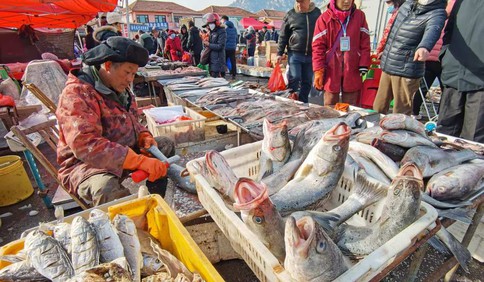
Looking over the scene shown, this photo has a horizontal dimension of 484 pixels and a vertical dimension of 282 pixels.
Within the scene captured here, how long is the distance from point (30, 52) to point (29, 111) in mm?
9499

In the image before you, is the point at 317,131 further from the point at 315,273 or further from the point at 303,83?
the point at 303,83

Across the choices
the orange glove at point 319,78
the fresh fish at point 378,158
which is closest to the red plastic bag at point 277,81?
the orange glove at point 319,78

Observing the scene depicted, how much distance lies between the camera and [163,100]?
324 inches

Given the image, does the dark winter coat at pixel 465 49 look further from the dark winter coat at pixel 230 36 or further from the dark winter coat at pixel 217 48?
the dark winter coat at pixel 230 36

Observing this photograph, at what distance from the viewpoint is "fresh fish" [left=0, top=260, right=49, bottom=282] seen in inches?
46.3

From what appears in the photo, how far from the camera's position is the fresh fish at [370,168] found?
1.93 meters

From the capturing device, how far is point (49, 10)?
400 inches

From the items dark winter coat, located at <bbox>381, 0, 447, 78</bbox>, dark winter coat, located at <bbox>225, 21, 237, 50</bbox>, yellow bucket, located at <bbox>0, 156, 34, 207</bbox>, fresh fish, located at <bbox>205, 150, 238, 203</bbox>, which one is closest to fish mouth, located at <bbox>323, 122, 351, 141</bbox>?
fresh fish, located at <bbox>205, 150, 238, 203</bbox>

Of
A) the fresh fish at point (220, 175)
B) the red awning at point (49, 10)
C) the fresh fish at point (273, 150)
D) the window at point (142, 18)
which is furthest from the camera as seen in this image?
the window at point (142, 18)

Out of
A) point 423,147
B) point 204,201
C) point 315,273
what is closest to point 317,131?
point 423,147

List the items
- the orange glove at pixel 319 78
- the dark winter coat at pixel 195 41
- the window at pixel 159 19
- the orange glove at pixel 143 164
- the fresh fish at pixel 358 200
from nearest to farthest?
the fresh fish at pixel 358 200 → the orange glove at pixel 143 164 → the orange glove at pixel 319 78 → the dark winter coat at pixel 195 41 → the window at pixel 159 19

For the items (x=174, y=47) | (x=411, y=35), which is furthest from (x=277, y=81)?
(x=174, y=47)

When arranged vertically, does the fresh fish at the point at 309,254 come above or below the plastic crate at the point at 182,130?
above

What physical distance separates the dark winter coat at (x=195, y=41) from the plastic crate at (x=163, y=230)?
11466 mm
